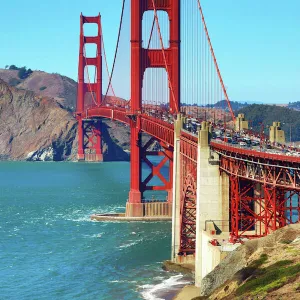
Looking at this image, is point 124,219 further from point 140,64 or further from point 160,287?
point 160,287

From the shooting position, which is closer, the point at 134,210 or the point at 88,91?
the point at 134,210

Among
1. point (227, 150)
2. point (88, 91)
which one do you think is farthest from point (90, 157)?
point (227, 150)

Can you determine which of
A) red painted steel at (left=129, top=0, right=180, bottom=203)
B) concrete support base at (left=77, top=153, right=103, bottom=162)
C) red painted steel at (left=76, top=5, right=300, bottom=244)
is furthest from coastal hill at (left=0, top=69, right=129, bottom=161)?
red painted steel at (left=129, top=0, right=180, bottom=203)

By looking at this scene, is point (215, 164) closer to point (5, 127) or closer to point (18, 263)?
point (18, 263)

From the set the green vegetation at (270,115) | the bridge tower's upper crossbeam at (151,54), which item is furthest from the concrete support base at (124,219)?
the green vegetation at (270,115)

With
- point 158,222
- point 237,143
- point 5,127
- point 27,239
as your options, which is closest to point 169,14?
point 158,222

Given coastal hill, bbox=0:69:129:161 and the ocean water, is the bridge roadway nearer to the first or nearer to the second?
the ocean water

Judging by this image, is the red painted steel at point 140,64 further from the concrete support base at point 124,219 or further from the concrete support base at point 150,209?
the concrete support base at point 124,219
